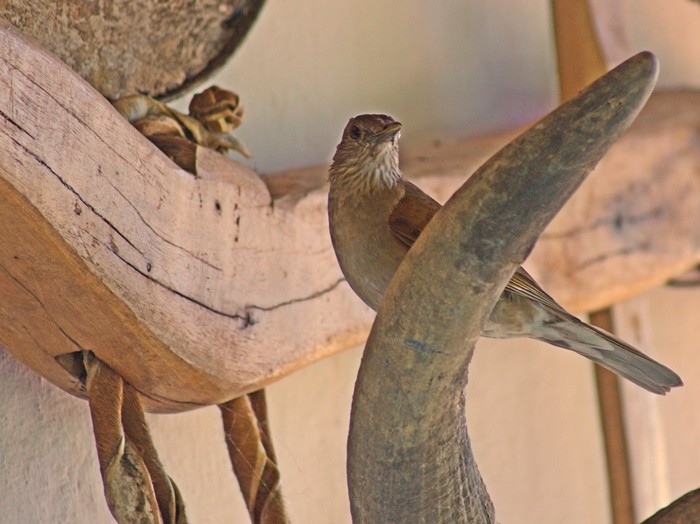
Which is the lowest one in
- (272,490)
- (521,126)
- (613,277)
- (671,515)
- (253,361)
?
(671,515)

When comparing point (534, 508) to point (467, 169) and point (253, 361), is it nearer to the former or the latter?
point (467, 169)

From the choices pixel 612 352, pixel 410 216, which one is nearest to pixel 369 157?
pixel 410 216

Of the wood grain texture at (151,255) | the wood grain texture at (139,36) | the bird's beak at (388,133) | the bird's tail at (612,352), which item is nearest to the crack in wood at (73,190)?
the wood grain texture at (151,255)

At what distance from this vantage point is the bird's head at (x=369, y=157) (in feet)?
4.38

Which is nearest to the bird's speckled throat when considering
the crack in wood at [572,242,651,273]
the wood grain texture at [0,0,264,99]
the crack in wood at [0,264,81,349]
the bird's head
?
the bird's head

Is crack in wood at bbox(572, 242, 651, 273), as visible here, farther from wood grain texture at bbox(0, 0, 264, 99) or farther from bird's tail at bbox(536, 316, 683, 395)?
wood grain texture at bbox(0, 0, 264, 99)

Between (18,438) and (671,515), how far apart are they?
2.56 ft

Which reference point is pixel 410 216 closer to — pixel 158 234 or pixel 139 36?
pixel 158 234

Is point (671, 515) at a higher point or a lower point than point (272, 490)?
lower

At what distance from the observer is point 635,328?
2254mm

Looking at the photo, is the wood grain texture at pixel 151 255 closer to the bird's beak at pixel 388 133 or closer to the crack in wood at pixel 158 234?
the crack in wood at pixel 158 234

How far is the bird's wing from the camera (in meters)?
1.23

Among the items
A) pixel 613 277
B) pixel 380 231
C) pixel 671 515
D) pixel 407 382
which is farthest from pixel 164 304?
pixel 613 277

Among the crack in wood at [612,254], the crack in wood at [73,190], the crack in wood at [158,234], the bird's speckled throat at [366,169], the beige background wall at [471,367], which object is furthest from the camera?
the crack in wood at [612,254]
